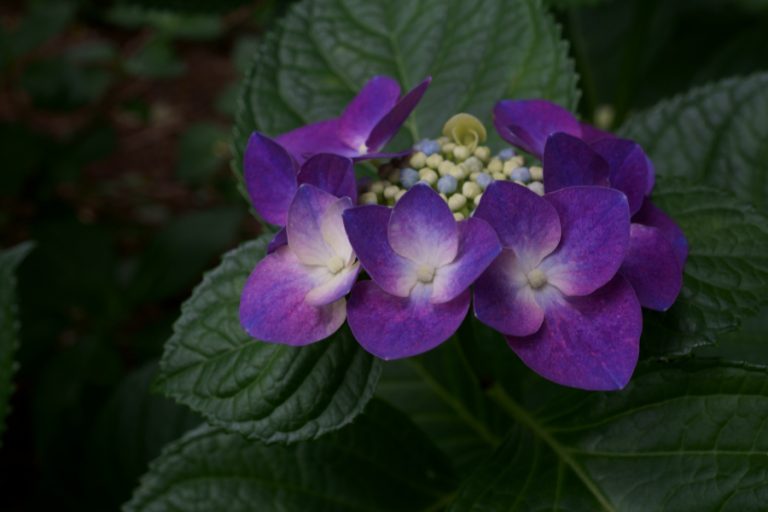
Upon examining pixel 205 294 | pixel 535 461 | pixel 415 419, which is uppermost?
pixel 205 294

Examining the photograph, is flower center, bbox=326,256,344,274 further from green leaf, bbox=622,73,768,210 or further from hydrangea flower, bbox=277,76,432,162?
green leaf, bbox=622,73,768,210

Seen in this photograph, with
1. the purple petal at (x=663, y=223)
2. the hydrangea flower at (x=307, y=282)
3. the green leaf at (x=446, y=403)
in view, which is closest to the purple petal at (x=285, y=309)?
the hydrangea flower at (x=307, y=282)

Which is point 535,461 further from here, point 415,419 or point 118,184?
point 118,184

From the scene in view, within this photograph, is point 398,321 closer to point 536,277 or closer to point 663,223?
point 536,277

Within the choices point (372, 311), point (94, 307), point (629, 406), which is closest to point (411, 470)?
point (629, 406)

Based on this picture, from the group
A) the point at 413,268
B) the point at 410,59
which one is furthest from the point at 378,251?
the point at 410,59

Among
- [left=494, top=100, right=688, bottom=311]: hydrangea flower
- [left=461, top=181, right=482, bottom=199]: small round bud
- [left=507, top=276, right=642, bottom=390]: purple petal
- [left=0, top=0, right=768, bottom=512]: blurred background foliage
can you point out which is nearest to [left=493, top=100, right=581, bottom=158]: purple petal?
[left=494, top=100, right=688, bottom=311]: hydrangea flower

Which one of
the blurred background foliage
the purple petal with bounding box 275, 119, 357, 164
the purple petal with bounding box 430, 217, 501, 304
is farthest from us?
the blurred background foliage
